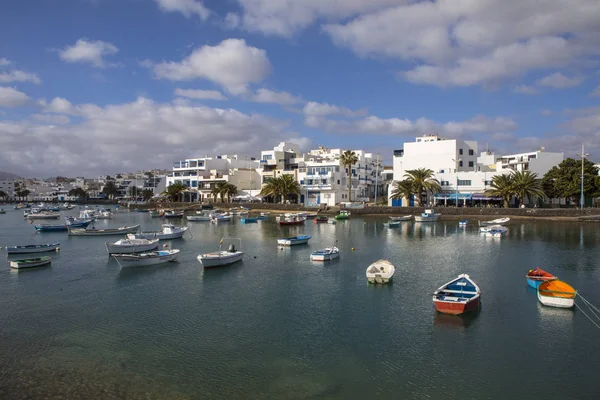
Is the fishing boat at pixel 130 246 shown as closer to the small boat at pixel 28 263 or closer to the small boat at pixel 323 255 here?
the small boat at pixel 28 263

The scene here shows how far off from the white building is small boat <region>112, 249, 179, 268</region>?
218 feet

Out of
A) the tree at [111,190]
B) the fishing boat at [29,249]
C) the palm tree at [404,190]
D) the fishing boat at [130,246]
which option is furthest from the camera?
the tree at [111,190]

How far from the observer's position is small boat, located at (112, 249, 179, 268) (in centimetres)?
3444

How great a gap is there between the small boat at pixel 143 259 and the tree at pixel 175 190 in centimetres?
8937

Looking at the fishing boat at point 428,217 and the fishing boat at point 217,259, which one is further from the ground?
the fishing boat at point 428,217

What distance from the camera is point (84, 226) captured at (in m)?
65.9

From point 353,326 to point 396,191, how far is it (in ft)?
248

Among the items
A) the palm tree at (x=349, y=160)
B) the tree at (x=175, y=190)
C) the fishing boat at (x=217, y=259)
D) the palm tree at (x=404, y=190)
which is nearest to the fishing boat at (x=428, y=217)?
the palm tree at (x=404, y=190)

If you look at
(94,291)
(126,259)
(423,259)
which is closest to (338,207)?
(423,259)

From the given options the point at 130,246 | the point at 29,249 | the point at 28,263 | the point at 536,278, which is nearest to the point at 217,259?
the point at 130,246

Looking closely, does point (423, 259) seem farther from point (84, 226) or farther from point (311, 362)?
point (84, 226)

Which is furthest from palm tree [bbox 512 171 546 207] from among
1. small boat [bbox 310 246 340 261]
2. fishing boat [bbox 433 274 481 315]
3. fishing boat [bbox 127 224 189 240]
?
fishing boat [bbox 433 274 481 315]

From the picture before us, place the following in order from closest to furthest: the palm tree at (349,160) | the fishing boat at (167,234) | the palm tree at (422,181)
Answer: the fishing boat at (167,234)
the palm tree at (422,181)
the palm tree at (349,160)

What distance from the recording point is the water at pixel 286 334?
15117 millimetres
